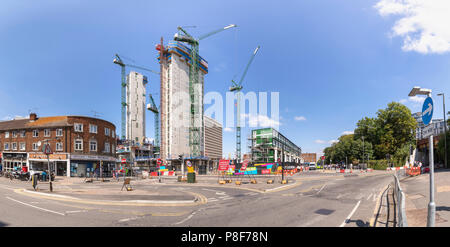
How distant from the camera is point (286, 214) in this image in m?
10.8

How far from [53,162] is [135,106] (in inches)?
5149

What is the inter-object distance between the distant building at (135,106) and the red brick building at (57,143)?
380ft

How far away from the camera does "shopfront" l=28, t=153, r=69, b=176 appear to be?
139ft

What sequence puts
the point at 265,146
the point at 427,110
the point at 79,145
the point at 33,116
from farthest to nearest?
the point at 265,146 → the point at 33,116 → the point at 79,145 → the point at 427,110

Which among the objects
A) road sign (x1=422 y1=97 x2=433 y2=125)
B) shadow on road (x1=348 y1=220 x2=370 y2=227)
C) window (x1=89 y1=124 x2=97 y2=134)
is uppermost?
window (x1=89 y1=124 x2=97 y2=134)

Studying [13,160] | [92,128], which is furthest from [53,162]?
[13,160]

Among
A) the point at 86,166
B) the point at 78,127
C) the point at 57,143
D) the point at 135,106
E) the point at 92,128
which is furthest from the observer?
the point at 135,106

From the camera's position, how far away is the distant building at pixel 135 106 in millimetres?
164625

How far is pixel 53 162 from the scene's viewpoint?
141 feet

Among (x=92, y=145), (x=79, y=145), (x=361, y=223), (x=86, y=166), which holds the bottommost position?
(x=86, y=166)

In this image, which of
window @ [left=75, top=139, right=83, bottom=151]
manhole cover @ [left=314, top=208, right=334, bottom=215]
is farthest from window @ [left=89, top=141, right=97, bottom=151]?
manhole cover @ [left=314, top=208, right=334, bottom=215]

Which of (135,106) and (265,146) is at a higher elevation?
(135,106)

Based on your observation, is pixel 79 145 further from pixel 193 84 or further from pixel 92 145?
pixel 193 84

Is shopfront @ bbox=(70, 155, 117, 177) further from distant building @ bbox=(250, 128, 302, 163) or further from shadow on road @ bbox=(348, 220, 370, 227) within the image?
distant building @ bbox=(250, 128, 302, 163)
